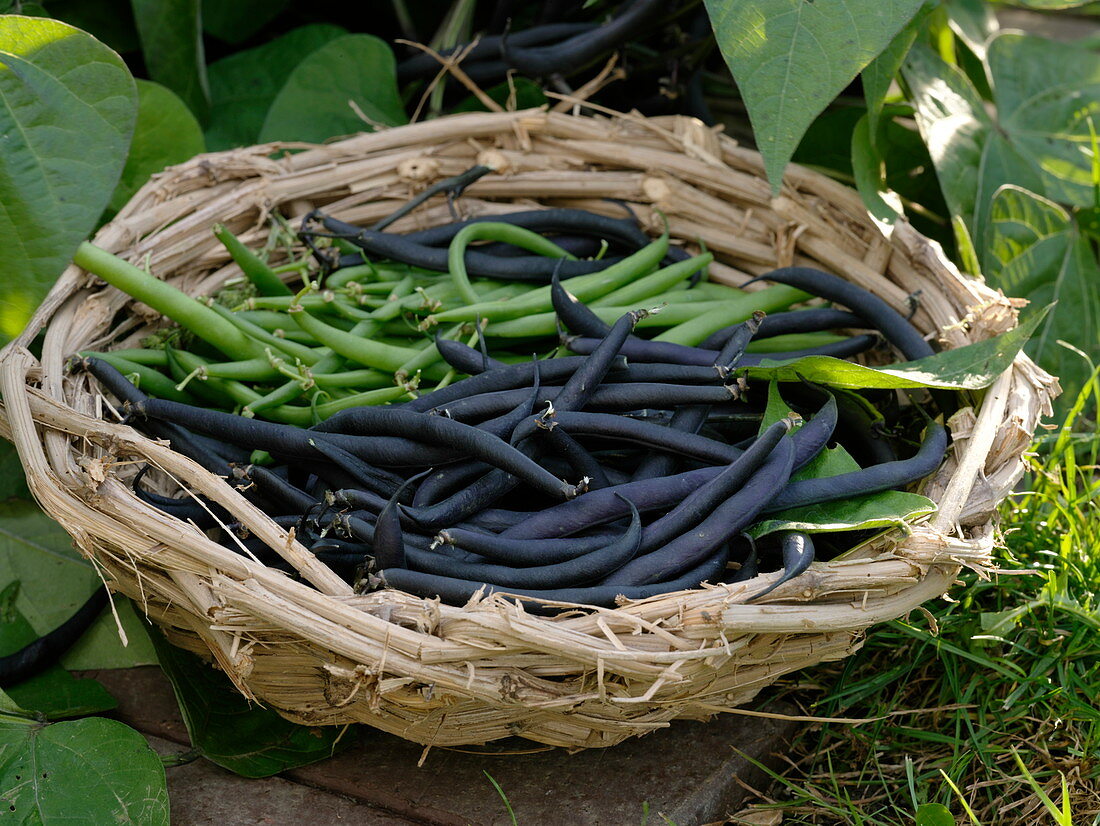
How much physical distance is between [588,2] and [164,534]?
1041 millimetres

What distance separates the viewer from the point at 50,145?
34.8 inches

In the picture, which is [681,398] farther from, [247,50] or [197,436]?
[247,50]

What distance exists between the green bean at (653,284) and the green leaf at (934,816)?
70 cm

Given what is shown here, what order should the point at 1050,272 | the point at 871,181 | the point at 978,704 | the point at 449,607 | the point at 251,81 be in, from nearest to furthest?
the point at 449,607 → the point at 978,704 → the point at 871,181 → the point at 1050,272 → the point at 251,81

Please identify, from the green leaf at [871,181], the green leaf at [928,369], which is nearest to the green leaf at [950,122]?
the green leaf at [871,181]

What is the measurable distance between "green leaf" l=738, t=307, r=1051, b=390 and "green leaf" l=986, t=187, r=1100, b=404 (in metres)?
0.42

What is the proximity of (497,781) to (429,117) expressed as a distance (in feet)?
3.86

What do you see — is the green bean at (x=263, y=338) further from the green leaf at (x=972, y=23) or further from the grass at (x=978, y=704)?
the green leaf at (x=972, y=23)

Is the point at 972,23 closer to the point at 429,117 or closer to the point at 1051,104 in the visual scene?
the point at 1051,104

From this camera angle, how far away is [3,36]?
0.90 metres

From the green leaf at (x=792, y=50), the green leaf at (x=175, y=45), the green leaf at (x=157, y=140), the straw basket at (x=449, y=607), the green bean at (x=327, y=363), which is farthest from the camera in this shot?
the green leaf at (x=175, y=45)

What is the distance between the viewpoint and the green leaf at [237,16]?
6.02 feet

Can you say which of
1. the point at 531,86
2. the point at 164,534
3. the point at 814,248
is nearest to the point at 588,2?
the point at 531,86

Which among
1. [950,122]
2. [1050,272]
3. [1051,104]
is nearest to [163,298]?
[950,122]
